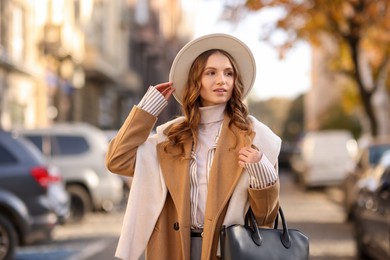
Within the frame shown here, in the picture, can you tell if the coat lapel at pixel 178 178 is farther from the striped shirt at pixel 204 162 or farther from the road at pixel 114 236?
the road at pixel 114 236

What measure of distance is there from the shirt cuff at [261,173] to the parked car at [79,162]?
47.0ft

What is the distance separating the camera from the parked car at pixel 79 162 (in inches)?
719

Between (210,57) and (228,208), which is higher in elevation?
(210,57)

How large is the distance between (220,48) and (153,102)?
0.36m

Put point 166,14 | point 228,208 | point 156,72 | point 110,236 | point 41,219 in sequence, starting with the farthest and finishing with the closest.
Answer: point 166,14 → point 156,72 → point 110,236 → point 41,219 → point 228,208

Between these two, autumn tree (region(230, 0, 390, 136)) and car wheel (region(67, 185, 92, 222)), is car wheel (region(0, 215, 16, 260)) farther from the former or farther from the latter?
autumn tree (region(230, 0, 390, 136))

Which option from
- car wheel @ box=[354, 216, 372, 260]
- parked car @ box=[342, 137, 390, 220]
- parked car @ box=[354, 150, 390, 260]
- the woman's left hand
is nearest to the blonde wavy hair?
the woman's left hand

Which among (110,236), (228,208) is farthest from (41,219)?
(228,208)

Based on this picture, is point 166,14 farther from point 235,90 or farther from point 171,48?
point 235,90

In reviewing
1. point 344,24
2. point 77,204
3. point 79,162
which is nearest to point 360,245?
point 77,204

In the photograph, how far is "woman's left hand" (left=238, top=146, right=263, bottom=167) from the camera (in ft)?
12.6

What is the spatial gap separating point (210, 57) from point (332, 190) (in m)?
28.0

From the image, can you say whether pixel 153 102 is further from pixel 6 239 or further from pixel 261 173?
pixel 6 239

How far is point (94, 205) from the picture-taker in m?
19.2
